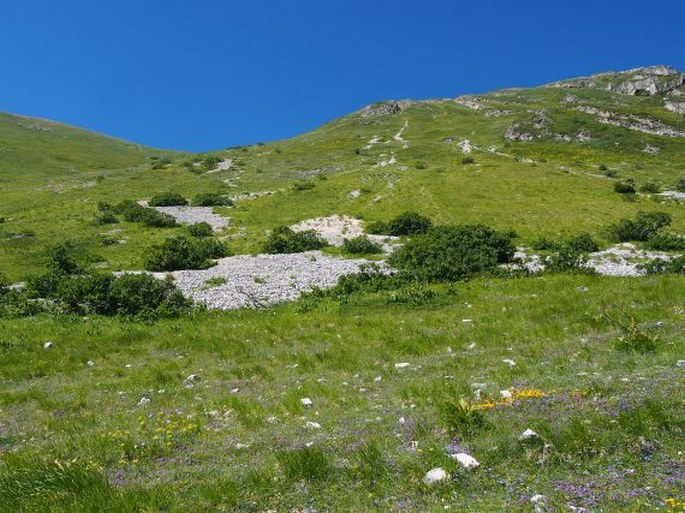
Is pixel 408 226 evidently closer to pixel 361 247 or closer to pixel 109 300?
pixel 361 247

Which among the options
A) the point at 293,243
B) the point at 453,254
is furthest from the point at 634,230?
the point at 293,243

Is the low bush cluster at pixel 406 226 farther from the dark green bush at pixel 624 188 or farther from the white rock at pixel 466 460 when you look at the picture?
the white rock at pixel 466 460

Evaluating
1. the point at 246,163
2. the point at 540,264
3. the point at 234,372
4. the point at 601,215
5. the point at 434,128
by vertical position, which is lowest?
the point at 234,372

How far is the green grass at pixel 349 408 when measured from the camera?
7.78 metres

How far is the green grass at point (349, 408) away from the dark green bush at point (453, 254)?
239 inches

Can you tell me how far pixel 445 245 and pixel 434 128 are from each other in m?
122

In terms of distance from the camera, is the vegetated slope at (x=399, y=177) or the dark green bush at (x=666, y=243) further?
the vegetated slope at (x=399, y=177)

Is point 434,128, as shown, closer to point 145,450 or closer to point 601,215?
point 601,215

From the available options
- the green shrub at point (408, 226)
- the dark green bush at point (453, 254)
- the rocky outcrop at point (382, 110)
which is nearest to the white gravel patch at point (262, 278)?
the dark green bush at point (453, 254)

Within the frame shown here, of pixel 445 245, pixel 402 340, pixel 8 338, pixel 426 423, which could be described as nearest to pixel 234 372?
pixel 402 340

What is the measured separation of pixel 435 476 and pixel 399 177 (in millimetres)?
69700

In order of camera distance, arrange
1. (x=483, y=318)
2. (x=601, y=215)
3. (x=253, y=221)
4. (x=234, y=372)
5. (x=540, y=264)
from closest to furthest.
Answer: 1. (x=234, y=372)
2. (x=483, y=318)
3. (x=540, y=264)
4. (x=601, y=215)
5. (x=253, y=221)

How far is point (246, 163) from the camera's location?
112 meters

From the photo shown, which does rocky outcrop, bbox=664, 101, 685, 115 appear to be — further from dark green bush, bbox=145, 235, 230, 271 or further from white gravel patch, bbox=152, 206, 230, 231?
dark green bush, bbox=145, 235, 230, 271
